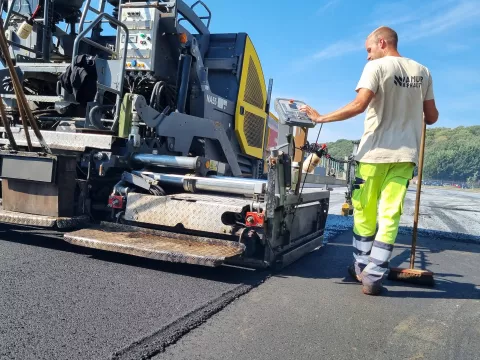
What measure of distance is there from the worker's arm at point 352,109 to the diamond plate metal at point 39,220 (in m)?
2.36

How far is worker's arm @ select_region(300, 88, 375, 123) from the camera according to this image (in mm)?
3240

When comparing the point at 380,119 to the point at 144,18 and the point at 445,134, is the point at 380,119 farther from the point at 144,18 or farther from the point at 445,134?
the point at 445,134

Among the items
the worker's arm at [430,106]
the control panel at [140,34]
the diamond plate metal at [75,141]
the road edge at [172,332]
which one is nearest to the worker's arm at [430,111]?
the worker's arm at [430,106]

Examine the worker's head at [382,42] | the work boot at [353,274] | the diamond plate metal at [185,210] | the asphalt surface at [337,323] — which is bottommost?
the asphalt surface at [337,323]

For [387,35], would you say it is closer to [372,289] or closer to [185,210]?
[372,289]

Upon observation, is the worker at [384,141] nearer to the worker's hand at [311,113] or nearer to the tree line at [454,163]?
the worker's hand at [311,113]

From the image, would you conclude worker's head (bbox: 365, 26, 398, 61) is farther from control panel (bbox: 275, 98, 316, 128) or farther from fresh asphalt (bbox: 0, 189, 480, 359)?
fresh asphalt (bbox: 0, 189, 480, 359)

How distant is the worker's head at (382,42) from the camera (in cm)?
347

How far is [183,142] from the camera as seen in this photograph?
16.0ft

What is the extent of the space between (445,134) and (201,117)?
122 metres

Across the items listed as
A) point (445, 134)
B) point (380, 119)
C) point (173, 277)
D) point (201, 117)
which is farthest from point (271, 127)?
point (445, 134)

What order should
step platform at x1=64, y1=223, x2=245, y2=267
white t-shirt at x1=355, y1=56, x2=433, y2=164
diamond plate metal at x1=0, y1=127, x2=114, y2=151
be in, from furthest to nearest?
diamond plate metal at x1=0, y1=127, x2=114, y2=151, white t-shirt at x1=355, y1=56, x2=433, y2=164, step platform at x1=64, y1=223, x2=245, y2=267

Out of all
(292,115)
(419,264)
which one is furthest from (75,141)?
(419,264)

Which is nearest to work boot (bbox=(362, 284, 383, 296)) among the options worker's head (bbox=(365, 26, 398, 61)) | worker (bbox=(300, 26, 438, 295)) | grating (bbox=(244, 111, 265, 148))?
worker (bbox=(300, 26, 438, 295))
